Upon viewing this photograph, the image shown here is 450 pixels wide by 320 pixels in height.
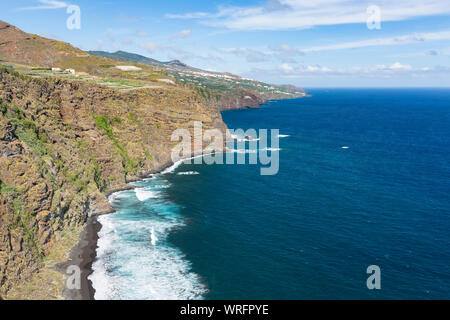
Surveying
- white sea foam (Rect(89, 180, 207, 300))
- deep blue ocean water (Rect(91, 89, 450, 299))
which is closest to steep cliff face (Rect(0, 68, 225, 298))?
white sea foam (Rect(89, 180, 207, 300))

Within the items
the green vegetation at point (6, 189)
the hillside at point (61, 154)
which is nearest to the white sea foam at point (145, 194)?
the hillside at point (61, 154)

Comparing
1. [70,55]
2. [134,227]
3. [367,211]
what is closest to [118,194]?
[134,227]

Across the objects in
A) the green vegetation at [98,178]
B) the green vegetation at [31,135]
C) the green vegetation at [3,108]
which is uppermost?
the green vegetation at [3,108]

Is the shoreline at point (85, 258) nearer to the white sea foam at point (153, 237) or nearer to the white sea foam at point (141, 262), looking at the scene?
the white sea foam at point (141, 262)

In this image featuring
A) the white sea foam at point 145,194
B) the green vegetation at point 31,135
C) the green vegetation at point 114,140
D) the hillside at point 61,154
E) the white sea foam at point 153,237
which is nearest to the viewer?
the hillside at point 61,154

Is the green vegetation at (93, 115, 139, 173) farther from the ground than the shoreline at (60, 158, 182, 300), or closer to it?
farther from the ground

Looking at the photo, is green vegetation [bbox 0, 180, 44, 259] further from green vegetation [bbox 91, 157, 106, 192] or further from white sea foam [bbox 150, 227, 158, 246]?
green vegetation [bbox 91, 157, 106, 192]
